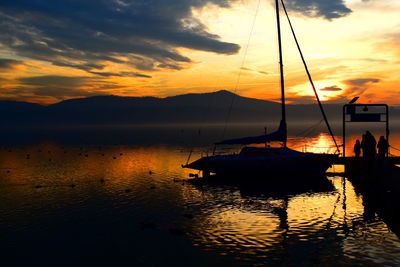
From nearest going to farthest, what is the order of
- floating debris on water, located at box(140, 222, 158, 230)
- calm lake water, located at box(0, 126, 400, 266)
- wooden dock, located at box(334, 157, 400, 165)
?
calm lake water, located at box(0, 126, 400, 266) → floating debris on water, located at box(140, 222, 158, 230) → wooden dock, located at box(334, 157, 400, 165)

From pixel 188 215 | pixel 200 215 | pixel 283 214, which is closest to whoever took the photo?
pixel 188 215

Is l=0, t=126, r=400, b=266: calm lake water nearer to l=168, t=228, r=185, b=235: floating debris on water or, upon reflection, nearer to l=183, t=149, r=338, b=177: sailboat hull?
l=168, t=228, r=185, b=235: floating debris on water

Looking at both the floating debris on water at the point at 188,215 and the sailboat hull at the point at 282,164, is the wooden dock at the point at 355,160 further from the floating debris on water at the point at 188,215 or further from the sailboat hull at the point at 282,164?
the floating debris on water at the point at 188,215

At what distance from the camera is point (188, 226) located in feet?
72.5

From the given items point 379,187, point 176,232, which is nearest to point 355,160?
point 379,187

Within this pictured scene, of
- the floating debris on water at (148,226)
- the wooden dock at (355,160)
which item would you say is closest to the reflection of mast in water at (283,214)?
the floating debris on water at (148,226)

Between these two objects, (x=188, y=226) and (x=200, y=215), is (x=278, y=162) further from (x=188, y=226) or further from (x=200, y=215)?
(x=188, y=226)

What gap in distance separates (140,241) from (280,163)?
2140 centimetres

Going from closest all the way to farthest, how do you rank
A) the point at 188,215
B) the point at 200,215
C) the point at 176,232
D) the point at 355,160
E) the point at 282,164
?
the point at 176,232, the point at 188,215, the point at 200,215, the point at 282,164, the point at 355,160

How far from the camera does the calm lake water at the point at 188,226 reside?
17172 mm

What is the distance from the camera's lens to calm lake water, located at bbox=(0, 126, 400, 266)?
1717cm

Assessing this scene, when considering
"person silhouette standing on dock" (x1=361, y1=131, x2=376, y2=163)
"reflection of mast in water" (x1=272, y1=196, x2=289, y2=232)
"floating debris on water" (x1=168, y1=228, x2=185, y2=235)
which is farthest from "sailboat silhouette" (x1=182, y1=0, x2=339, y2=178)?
"floating debris on water" (x1=168, y1=228, x2=185, y2=235)

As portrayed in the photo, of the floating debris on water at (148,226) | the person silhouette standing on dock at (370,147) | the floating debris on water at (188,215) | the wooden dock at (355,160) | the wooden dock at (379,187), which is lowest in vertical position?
the floating debris on water at (148,226)

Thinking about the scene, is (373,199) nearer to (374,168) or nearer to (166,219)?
(374,168)
